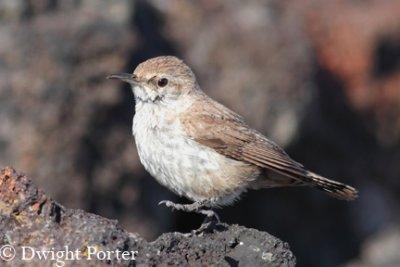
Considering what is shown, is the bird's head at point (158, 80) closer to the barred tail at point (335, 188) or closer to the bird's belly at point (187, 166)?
the bird's belly at point (187, 166)

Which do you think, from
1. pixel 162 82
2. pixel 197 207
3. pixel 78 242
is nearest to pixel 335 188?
pixel 197 207

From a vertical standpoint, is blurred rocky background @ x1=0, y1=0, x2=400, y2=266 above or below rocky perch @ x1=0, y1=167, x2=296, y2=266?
above

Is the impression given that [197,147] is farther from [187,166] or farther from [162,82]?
[162,82]

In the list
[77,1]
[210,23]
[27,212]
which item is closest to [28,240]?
[27,212]

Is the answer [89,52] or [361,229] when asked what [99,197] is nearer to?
[89,52]

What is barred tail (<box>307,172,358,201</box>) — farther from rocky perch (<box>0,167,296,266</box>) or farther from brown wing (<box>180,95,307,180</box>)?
rocky perch (<box>0,167,296,266</box>)

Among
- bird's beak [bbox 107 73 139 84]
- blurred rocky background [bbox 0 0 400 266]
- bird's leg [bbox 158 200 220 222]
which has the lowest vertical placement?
bird's leg [bbox 158 200 220 222]

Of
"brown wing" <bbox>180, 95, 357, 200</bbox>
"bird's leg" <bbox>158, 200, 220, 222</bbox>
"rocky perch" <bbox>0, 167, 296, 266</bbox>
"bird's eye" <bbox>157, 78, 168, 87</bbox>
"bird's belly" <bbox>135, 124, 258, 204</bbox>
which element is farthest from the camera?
"bird's eye" <bbox>157, 78, 168, 87</bbox>

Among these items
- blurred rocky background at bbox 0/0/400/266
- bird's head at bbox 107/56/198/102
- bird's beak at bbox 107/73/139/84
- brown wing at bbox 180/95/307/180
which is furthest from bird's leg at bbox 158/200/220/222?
blurred rocky background at bbox 0/0/400/266
